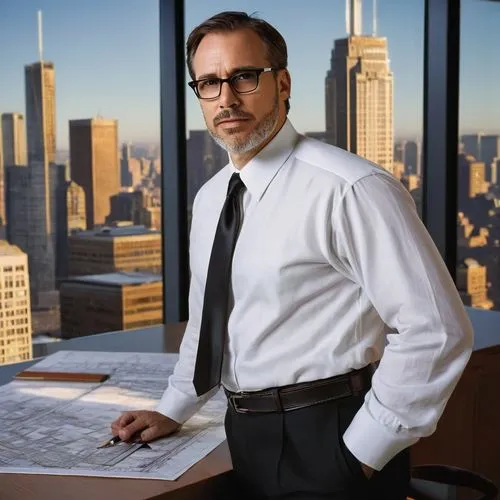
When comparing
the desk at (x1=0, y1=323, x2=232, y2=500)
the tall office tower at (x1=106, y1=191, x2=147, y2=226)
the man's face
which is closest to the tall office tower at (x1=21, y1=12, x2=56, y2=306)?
the tall office tower at (x1=106, y1=191, x2=147, y2=226)

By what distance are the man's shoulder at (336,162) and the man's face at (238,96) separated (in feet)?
0.24

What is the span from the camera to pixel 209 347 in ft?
4.80

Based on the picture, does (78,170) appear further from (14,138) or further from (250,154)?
(250,154)

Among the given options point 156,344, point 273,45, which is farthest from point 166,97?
point 273,45

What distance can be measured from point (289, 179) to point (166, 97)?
164 centimetres

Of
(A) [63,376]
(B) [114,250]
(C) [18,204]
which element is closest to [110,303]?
(B) [114,250]

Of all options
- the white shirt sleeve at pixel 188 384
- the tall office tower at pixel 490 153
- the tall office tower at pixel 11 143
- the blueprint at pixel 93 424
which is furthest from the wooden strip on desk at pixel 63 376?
the tall office tower at pixel 490 153

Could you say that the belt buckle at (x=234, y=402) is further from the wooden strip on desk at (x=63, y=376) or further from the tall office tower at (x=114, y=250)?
the tall office tower at (x=114, y=250)

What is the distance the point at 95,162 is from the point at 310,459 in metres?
1.84

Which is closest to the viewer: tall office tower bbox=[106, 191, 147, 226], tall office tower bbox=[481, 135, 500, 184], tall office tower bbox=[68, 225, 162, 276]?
tall office tower bbox=[68, 225, 162, 276]

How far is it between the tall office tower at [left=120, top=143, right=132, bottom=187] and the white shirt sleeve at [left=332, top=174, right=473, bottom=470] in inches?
71.6

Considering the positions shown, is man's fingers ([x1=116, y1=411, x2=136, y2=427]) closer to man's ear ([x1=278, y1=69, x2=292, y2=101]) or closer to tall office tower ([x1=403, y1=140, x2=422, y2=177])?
man's ear ([x1=278, y1=69, x2=292, y2=101])

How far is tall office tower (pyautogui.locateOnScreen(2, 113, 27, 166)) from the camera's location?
2643mm

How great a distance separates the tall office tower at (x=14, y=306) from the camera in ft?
8.56
